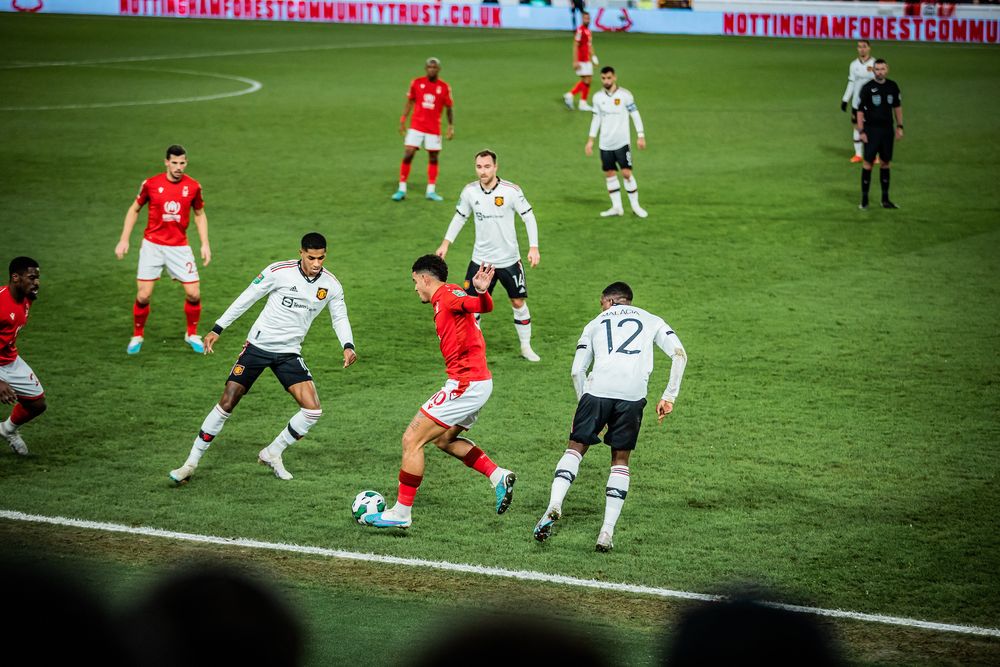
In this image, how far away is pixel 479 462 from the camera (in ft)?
32.8

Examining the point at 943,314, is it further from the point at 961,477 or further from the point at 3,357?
the point at 3,357

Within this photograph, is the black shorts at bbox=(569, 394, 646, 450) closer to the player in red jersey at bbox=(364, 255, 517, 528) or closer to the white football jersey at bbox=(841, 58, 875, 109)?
the player in red jersey at bbox=(364, 255, 517, 528)

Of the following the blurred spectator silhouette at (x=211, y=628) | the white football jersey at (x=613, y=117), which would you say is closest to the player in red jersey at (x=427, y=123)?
the white football jersey at (x=613, y=117)

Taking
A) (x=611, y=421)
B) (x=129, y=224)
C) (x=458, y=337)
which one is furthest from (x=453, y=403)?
(x=129, y=224)

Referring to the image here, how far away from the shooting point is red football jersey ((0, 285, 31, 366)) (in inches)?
422

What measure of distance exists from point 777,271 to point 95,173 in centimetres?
1481

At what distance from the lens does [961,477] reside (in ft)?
35.7

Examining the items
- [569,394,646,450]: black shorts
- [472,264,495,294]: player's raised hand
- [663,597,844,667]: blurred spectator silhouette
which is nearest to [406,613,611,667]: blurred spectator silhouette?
[663,597,844,667]: blurred spectator silhouette

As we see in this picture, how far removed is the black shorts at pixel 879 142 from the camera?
842 inches

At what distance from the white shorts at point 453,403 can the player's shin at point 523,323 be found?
15.4 ft

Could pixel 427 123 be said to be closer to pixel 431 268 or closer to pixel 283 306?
pixel 283 306

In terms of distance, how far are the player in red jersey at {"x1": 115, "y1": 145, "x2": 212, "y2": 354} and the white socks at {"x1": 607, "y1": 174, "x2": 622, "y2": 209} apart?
9.42 metres

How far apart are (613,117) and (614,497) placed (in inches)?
512

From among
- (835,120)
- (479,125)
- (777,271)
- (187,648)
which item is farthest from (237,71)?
(187,648)
